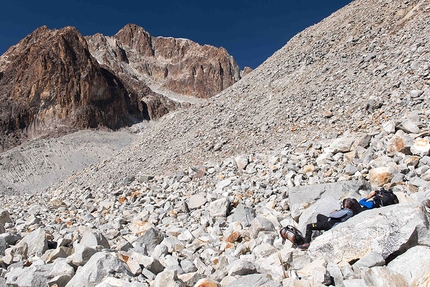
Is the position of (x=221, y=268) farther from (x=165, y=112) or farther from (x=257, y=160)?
(x=165, y=112)

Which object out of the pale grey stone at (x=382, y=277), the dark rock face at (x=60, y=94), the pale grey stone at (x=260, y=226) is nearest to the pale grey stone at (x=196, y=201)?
the pale grey stone at (x=260, y=226)

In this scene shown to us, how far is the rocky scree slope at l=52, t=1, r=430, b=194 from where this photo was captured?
383 inches

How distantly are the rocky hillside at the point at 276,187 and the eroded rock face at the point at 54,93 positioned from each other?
33.0 meters

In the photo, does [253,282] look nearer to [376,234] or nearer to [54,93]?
[376,234]

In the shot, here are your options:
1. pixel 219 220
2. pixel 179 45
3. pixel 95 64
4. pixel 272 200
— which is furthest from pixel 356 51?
pixel 179 45

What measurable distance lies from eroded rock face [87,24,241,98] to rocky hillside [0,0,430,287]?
89.8 metres

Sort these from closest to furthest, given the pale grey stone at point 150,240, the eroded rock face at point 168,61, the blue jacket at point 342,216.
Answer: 1. the blue jacket at point 342,216
2. the pale grey stone at point 150,240
3. the eroded rock face at point 168,61

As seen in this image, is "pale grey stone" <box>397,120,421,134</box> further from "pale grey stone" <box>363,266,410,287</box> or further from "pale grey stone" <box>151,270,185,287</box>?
"pale grey stone" <box>151,270,185,287</box>

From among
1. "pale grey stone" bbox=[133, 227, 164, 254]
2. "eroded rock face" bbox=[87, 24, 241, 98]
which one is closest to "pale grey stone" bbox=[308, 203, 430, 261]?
"pale grey stone" bbox=[133, 227, 164, 254]

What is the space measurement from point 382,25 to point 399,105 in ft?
25.3

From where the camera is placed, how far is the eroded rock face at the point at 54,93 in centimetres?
4350

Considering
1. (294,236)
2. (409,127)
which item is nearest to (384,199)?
(294,236)

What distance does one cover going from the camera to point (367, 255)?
381 cm

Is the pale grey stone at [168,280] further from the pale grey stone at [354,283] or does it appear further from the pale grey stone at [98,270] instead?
the pale grey stone at [354,283]
